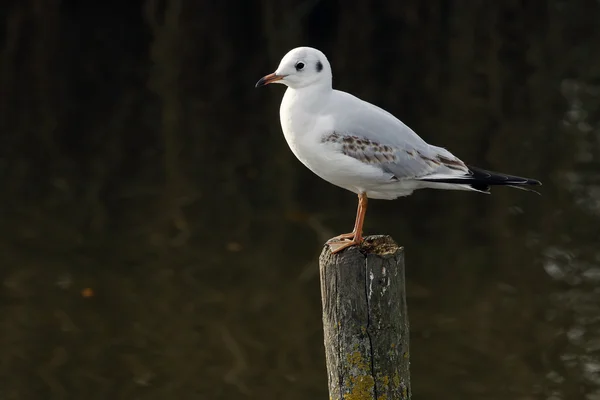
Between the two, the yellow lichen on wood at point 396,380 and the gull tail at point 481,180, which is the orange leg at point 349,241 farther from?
the yellow lichen on wood at point 396,380

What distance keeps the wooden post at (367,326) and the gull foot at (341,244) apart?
15cm

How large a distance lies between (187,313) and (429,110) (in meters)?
5.91

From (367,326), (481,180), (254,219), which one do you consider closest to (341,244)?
(367,326)

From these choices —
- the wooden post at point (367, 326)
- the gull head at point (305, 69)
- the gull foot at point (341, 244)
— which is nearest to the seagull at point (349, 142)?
the gull head at point (305, 69)

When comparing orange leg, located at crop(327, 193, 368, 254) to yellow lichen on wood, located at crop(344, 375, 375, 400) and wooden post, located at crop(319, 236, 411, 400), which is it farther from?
yellow lichen on wood, located at crop(344, 375, 375, 400)

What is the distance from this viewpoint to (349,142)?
177 inches

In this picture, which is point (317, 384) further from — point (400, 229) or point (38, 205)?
point (38, 205)

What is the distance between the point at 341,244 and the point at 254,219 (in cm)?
637

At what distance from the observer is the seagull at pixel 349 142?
177 inches

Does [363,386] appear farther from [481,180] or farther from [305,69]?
[305,69]

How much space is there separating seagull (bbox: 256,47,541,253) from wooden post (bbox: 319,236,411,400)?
0.54 m

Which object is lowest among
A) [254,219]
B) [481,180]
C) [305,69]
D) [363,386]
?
[363,386]

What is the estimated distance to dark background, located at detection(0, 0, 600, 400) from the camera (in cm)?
832

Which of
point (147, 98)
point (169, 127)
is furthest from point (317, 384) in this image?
point (147, 98)
